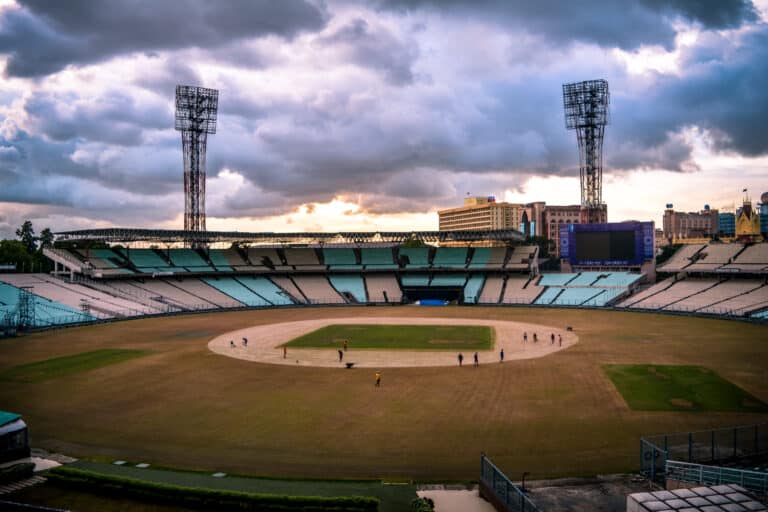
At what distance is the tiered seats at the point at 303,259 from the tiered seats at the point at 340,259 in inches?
81.2

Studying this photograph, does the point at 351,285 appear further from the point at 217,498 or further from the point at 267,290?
the point at 217,498

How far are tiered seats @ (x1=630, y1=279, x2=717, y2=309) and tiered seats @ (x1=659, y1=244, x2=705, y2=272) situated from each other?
351 centimetres

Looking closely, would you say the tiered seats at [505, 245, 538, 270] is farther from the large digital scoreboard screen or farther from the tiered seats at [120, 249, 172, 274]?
the tiered seats at [120, 249, 172, 274]

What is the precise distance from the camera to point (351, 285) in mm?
98375

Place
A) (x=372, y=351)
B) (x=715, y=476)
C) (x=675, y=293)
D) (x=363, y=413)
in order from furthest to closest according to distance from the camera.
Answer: (x=675, y=293)
(x=372, y=351)
(x=363, y=413)
(x=715, y=476)

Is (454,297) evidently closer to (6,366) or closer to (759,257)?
(759,257)

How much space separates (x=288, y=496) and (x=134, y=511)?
4.93 m

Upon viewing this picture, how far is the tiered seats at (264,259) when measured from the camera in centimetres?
10250

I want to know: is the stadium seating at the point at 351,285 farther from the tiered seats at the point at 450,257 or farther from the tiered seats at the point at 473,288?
the tiered seats at the point at 473,288

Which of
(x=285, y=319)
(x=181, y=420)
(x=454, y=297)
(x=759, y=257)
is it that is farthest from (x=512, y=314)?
(x=181, y=420)

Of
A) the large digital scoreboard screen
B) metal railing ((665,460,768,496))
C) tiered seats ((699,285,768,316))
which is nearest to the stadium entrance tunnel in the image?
the large digital scoreboard screen

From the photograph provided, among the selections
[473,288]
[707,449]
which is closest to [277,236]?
[473,288]

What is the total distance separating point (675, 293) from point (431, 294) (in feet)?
131

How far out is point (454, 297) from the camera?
9625 cm
